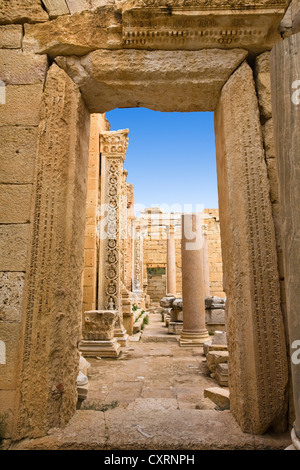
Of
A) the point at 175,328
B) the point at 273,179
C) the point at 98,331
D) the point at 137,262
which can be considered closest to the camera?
the point at 273,179

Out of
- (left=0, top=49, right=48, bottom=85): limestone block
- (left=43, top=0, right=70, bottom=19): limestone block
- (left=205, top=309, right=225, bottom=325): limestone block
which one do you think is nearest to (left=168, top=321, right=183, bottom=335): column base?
(left=205, top=309, right=225, bottom=325): limestone block

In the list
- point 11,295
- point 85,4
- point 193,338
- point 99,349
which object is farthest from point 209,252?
point 11,295

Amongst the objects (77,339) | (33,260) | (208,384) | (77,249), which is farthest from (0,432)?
(208,384)

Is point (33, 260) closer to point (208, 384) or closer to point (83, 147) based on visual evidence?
point (83, 147)

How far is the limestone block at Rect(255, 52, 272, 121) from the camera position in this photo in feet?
7.79

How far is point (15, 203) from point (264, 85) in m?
2.20

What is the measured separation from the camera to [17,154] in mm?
2344

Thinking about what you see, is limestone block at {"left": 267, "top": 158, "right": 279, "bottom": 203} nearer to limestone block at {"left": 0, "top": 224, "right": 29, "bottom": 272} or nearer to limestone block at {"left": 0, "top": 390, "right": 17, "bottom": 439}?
limestone block at {"left": 0, "top": 224, "right": 29, "bottom": 272}

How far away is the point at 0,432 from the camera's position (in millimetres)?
1975

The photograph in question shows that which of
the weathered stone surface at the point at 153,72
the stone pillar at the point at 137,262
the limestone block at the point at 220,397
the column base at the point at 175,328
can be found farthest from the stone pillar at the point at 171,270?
the weathered stone surface at the point at 153,72

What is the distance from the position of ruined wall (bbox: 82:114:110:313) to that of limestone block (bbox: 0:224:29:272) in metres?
4.26

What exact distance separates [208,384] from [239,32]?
13.1 ft

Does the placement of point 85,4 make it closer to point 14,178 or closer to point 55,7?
point 55,7
